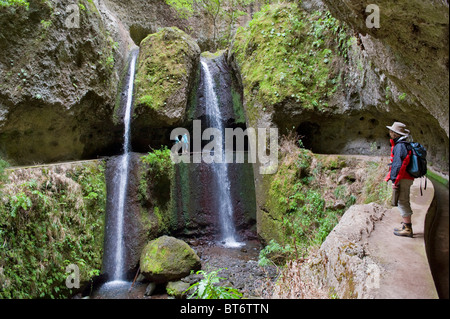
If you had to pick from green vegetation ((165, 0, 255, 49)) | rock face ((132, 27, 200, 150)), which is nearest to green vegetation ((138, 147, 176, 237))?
rock face ((132, 27, 200, 150))

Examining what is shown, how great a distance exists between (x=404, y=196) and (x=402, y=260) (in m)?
1.02

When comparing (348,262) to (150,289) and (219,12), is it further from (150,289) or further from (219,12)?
(219,12)

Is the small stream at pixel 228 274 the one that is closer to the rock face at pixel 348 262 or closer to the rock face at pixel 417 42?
the rock face at pixel 348 262

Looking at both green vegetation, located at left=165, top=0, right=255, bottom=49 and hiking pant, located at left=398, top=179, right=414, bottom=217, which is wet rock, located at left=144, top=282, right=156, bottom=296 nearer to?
hiking pant, located at left=398, top=179, right=414, bottom=217

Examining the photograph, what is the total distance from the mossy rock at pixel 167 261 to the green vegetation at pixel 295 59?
519 cm

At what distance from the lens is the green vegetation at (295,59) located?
912 centimetres

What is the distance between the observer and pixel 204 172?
1048cm

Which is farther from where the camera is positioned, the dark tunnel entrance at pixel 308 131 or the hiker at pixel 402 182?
the dark tunnel entrance at pixel 308 131

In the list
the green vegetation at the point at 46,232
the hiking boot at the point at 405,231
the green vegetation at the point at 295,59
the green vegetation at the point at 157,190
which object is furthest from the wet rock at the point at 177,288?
the green vegetation at the point at 295,59

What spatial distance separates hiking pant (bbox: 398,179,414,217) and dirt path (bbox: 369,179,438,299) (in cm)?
32

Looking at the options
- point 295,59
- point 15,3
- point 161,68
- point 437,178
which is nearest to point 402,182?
point 437,178

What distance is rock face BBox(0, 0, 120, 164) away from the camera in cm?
721

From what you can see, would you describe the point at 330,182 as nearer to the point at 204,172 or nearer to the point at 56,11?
the point at 204,172
